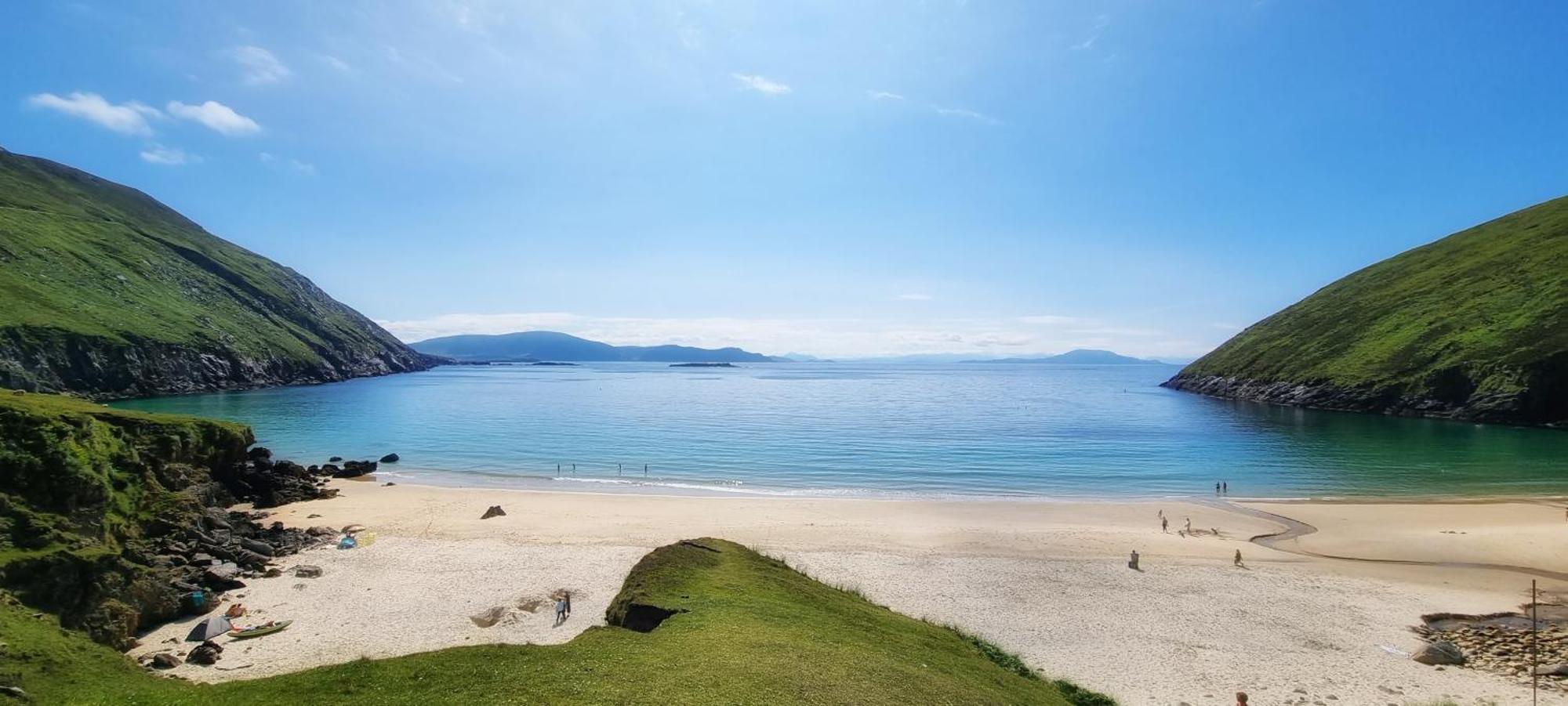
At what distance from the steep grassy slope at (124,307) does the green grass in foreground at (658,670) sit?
110526 millimetres

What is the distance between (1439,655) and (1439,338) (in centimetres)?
11940

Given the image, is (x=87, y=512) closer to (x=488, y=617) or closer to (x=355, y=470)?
(x=488, y=617)

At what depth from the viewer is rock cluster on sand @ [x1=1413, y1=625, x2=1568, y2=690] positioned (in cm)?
1891

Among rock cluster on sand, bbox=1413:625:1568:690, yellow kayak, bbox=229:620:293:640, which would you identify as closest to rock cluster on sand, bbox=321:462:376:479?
yellow kayak, bbox=229:620:293:640

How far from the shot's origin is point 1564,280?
99750 millimetres

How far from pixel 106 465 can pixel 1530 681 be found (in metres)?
46.7

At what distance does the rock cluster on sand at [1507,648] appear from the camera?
1891 centimetres

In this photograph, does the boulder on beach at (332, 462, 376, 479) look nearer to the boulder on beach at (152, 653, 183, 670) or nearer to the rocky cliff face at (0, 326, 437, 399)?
the boulder on beach at (152, 653, 183, 670)

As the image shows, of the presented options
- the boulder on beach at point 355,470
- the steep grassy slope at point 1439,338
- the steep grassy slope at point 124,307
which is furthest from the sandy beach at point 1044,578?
the steep grassy slope at point 124,307

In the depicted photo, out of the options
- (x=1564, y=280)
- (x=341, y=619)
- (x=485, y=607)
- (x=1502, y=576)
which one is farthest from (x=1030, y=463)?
(x=1564, y=280)

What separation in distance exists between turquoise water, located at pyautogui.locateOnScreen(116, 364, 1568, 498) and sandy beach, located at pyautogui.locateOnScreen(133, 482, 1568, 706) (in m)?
8.35

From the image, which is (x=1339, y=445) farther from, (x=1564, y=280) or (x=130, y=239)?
(x=130, y=239)

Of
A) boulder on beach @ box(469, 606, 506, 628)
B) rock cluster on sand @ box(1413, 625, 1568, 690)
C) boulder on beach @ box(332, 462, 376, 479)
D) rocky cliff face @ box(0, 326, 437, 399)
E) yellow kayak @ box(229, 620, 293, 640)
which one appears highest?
rocky cliff face @ box(0, 326, 437, 399)

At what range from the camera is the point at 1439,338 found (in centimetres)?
10388
